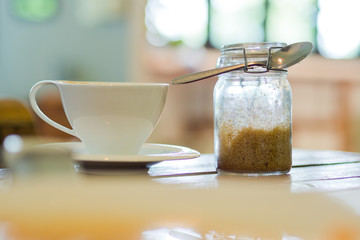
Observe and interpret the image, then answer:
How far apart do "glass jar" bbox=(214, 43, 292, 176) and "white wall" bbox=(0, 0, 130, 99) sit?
332cm

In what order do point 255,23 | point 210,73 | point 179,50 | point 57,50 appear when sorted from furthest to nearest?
point 255,23
point 57,50
point 179,50
point 210,73

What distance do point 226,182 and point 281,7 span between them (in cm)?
397

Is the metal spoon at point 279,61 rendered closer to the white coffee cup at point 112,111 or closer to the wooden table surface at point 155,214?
the white coffee cup at point 112,111

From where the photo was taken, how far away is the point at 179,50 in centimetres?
392

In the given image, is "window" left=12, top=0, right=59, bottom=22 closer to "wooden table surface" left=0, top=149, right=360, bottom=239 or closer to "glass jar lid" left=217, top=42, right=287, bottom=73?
"glass jar lid" left=217, top=42, right=287, bottom=73

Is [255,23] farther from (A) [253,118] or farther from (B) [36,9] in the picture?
(A) [253,118]

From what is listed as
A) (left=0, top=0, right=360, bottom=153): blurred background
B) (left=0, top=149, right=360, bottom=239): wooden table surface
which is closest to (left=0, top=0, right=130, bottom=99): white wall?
(left=0, top=0, right=360, bottom=153): blurred background

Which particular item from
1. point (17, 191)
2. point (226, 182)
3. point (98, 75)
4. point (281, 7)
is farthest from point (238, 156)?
point (281, 7)

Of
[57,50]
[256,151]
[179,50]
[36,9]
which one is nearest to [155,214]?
[256,151]

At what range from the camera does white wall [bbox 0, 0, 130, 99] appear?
402 centimetres

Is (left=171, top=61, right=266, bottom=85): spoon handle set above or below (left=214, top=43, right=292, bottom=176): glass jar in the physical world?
above

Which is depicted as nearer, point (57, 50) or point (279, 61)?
point (279, 61)

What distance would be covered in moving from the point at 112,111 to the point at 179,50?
3277 millimetres

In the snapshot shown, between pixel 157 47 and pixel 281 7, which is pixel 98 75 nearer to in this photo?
pixel 157 47
